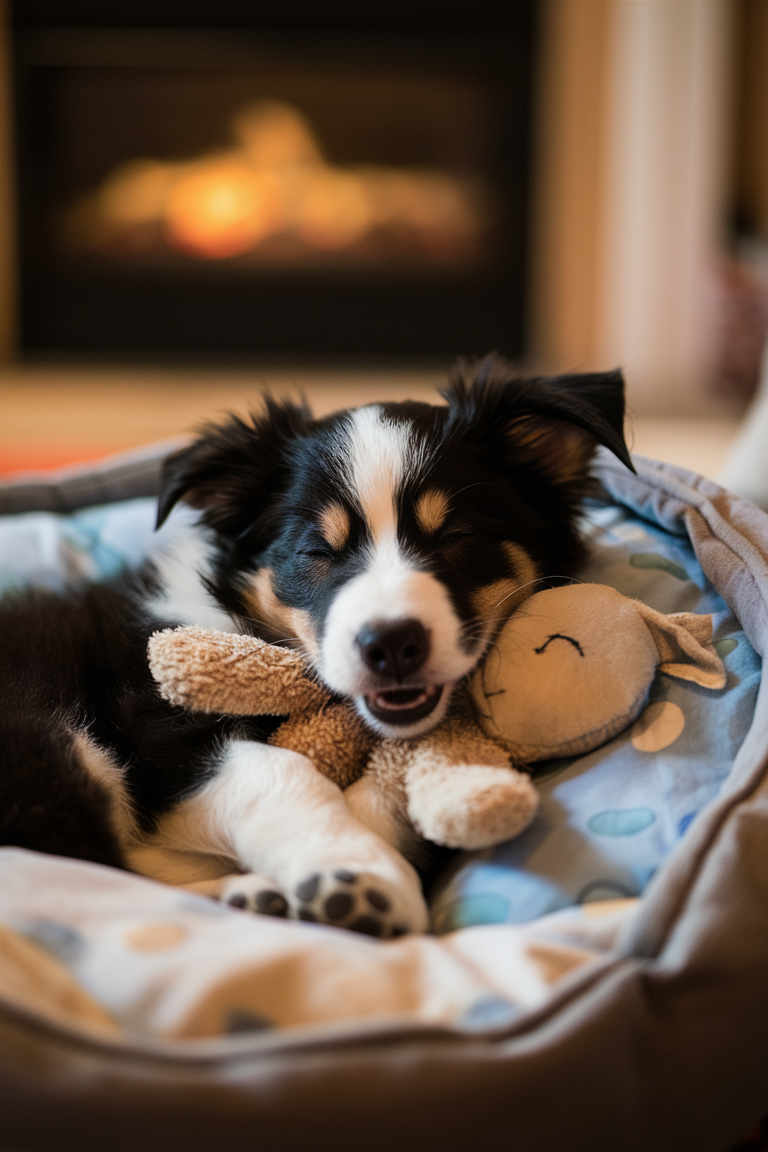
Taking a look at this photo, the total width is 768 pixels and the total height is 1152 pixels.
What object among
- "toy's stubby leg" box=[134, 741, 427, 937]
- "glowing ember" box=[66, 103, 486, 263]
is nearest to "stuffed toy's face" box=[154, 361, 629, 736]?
"toy's stubby leg" box=[134, 741, 427, 937]

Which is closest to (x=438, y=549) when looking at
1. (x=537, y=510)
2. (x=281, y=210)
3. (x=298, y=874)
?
(x=537, y=510)

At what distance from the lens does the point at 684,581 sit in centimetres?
162

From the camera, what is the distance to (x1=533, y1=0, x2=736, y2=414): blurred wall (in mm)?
5898

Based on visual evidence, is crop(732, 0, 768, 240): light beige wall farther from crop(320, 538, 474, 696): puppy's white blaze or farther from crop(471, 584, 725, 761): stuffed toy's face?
crop(320, 538, 474, 696): puppy's white blaze

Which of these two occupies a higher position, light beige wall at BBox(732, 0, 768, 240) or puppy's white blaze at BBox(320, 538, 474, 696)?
light beige wall at BBox(732, 0, 768, 240)

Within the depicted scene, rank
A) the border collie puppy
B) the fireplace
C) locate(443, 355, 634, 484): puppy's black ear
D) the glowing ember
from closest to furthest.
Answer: the border collie puppy, locate(443, 355, 634, 484): puppy's black ear, the fireplace, the glowing ember

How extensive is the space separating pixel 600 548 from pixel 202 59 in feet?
18.0

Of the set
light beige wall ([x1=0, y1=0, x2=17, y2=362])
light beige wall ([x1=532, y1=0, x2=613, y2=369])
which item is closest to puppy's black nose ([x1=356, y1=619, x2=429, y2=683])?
light beige wall ([x1=532, y1=0, x2=613, y2=369])

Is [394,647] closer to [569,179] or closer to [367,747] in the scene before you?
[367,747]

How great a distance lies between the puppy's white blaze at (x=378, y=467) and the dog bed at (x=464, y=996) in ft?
1.61

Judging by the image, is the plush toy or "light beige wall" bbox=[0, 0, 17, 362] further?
"light beige wall" bbox=[0, 0, 17, 362]

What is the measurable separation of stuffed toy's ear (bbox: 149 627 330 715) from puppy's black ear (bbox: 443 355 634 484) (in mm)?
525

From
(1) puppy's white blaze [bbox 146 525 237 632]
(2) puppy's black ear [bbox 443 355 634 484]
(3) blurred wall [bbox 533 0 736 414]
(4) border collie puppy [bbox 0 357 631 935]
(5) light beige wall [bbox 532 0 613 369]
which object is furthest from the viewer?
(5) light beige wall [bbox 532 0 613 369]

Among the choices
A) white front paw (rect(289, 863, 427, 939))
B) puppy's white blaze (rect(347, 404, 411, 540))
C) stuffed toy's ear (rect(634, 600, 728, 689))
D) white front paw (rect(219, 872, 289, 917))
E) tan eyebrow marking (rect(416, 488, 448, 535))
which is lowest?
white front paw (rect(219, 872, 289, 917))
